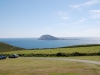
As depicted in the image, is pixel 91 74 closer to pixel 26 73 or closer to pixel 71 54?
pixel 26 73

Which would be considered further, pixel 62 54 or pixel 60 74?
pixel 62 54

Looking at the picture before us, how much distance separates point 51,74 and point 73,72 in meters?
4.09

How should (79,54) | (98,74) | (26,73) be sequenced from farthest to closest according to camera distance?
(79,54)
(26,73)
(98,74)

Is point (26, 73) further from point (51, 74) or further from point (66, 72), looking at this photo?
point (66, 72)

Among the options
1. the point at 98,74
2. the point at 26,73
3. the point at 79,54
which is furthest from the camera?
the point at 79,54

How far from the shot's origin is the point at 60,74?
3212 centimetres

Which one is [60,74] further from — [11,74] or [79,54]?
[79,54]

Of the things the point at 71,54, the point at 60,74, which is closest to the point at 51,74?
the point at 60,74

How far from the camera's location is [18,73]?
110 feet

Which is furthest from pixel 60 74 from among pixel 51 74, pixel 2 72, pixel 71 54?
pixel 71 54

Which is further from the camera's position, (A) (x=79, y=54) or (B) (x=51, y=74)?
(A) (x=79, y=54)

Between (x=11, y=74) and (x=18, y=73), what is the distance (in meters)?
1.27

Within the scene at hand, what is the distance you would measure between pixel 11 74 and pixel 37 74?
15.6 feet

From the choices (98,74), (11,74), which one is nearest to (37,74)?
(11,74)
